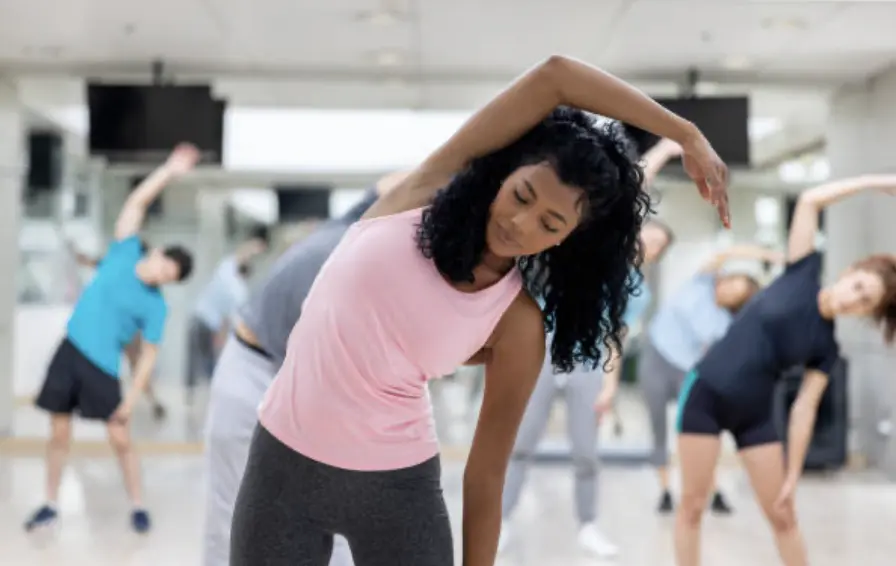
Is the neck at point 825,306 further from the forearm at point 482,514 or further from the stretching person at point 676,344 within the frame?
the stretching person at point 676,344

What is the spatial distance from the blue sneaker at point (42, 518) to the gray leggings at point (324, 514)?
3579 millimetres

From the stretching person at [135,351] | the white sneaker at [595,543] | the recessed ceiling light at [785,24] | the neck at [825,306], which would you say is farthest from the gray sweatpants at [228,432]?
the stretching person at [135,351]

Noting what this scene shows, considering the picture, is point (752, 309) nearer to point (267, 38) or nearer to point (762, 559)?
point (762, 559)

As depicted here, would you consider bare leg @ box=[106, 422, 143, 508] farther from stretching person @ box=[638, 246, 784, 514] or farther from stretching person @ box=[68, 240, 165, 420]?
stretching person @ box=[638, 246, 784, 514]

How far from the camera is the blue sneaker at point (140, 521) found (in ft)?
14.7

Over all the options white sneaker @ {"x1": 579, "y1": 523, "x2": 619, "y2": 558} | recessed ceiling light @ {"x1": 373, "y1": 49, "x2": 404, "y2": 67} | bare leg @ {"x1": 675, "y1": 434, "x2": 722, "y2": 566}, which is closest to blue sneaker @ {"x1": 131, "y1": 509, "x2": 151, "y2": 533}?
white sneaker @ {"x1": 579, "y1": 523, "x2": 619, "y2": 558}

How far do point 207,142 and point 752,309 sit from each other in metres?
4.66

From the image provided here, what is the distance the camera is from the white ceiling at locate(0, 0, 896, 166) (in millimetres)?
5574

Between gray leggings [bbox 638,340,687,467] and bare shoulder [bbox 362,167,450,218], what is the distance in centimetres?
417

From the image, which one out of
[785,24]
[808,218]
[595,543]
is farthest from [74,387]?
[785,24]

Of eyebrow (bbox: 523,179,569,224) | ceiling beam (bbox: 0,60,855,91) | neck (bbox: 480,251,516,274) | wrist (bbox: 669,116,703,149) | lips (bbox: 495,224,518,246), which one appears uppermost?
ceiling beam (bbox: 0,60,855,91)

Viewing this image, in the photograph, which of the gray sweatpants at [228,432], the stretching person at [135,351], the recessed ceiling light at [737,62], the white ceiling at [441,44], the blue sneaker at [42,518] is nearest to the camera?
the gray sweatpants at [228,432]

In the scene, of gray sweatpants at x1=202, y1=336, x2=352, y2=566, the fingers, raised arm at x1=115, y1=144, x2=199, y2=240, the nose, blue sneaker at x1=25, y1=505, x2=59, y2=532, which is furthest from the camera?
blue sneaker at x1=25, y1=505, x2=59, y2=532

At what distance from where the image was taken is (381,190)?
1874 millimetres
